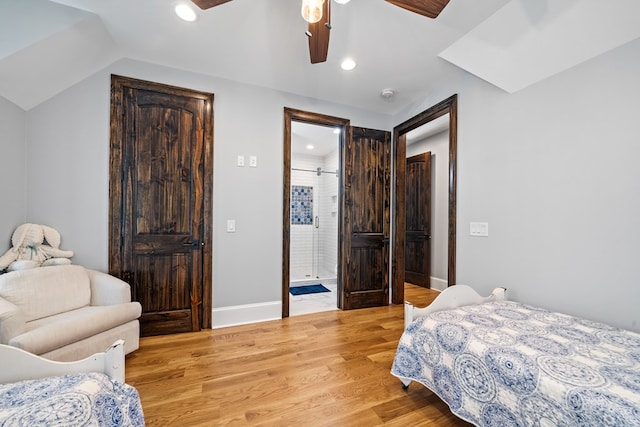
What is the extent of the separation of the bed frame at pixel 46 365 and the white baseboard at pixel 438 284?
13.5 ft

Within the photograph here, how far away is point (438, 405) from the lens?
1.50 meters

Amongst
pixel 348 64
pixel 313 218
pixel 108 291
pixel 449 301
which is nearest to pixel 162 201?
pixel 108 291

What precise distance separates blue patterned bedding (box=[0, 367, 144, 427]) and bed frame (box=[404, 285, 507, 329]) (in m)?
1.49

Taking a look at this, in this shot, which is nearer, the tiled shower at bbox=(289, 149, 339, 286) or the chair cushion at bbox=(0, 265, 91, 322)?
the chair cushion at bbox=(0, 265, 91, 322)

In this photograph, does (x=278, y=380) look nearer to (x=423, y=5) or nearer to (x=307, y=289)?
(x=423, y=5)

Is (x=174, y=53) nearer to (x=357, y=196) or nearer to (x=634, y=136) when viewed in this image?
(x=357, y=196)

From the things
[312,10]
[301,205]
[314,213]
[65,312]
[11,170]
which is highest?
[312,10]

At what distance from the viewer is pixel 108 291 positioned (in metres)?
2.01

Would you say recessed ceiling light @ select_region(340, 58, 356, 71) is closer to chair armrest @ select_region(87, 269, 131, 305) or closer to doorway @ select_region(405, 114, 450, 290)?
doorway @ select_region(405, 114, 450, 290)

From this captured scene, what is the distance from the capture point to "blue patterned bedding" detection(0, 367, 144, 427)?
0.73 metres

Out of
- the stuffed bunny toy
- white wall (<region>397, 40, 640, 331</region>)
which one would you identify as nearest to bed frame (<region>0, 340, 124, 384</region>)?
the stuffed bunny toy

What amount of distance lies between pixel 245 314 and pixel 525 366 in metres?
2.35

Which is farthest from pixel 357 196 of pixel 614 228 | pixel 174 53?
pixel 174 53

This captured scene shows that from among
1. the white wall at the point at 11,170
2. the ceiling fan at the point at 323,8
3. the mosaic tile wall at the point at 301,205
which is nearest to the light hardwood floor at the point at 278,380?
the white wall at the point at 11,170
